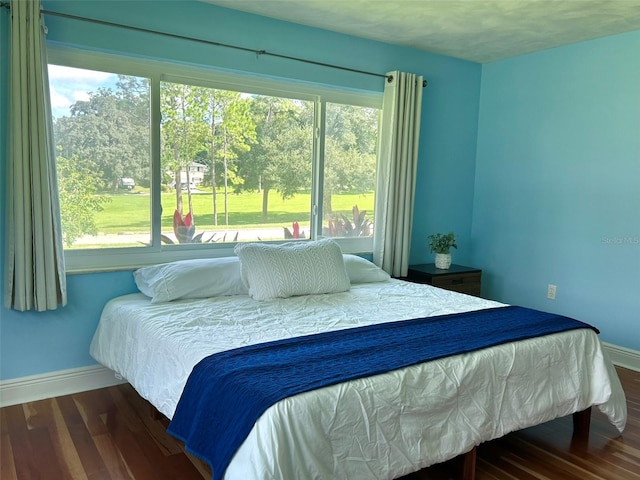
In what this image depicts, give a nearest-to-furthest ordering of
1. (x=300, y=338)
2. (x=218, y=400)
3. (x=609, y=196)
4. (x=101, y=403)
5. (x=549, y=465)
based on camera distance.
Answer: (x=218, y=400) < (x=300, y=338) < (x=549, y=465) < (x=101, y=403) < (x=609, y=196)

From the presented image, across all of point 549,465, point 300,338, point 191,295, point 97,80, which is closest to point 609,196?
point 549,465

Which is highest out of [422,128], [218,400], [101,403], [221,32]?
[221,32]

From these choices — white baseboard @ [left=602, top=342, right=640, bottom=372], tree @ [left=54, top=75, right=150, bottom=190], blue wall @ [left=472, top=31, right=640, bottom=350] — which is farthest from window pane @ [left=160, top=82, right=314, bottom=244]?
white baseboard @ [left=602, top=342, right=640, bottom=372]

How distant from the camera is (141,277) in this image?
9.66 feet

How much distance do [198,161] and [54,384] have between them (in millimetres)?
1547

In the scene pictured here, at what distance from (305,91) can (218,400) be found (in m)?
2.52

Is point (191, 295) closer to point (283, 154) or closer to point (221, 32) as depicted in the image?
point (283, 154)

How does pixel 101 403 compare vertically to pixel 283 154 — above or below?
below

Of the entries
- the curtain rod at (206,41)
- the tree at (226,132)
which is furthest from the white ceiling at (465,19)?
the tree at (226,132)

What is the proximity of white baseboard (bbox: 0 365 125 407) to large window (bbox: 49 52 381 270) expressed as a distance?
61 cm

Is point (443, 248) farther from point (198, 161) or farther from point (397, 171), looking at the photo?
point (198, 161)

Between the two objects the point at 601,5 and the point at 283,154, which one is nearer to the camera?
the point at 601,5

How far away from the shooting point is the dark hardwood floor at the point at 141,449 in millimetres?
2164

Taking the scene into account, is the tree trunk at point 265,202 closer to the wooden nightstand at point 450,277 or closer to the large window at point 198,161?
the large window at point 198,161
